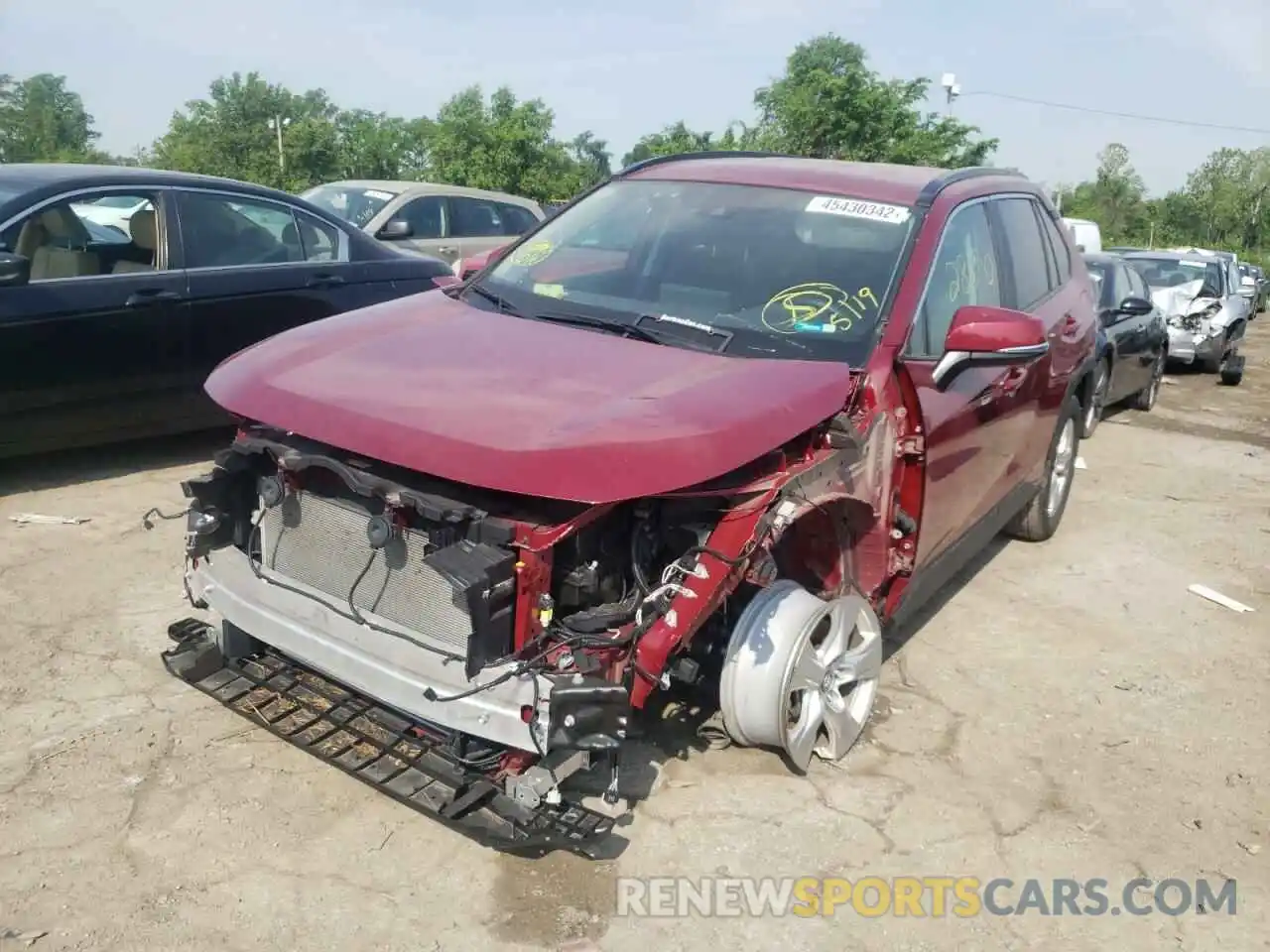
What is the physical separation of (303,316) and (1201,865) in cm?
546

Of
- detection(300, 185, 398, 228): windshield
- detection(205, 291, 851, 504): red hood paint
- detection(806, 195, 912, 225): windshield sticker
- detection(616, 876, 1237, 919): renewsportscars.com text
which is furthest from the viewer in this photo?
detection(300, 185, 398, 228): windshield

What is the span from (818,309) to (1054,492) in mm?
3098

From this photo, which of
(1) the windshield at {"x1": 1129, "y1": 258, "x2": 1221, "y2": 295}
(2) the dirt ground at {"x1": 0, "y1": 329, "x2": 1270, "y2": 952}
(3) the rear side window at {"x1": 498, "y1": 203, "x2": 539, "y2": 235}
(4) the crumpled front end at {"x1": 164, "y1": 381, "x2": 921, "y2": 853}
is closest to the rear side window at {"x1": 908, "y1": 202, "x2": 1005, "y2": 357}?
(4) the crumpled front end at {"x1": 164, "y1": 381, "x2": 921, "y2": 853}

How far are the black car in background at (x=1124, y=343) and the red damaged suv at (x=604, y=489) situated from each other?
4.98 metres

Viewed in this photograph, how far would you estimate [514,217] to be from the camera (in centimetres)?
A: 1205

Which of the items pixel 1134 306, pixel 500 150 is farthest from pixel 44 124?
pixel 1134 306

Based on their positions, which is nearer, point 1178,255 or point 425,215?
point 425,215

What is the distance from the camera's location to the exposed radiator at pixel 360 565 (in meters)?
2.88

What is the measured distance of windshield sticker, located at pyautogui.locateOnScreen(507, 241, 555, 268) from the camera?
438 cm

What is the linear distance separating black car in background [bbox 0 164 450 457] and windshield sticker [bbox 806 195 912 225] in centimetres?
367

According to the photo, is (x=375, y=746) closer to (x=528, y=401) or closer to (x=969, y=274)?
(x=528, y=401)

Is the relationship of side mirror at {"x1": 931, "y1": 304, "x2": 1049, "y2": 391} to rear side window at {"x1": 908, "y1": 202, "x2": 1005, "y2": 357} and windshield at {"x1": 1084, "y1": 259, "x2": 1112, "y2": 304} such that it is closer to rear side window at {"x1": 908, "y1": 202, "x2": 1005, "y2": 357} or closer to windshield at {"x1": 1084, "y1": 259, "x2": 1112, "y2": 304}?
rear side window at {"x1": 908, "y1": 202, "x2": 1005, "y2": 357}

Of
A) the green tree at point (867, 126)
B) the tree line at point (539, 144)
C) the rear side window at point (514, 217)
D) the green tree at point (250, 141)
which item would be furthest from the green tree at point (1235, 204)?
the rear side window at point (514, 217)

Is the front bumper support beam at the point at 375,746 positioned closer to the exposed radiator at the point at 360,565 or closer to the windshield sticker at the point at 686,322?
the exposed radiator at the point at 360,565
